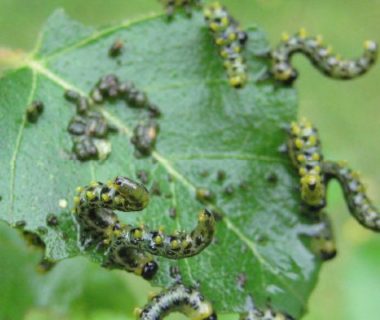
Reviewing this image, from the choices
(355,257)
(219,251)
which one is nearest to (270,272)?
(219,251)

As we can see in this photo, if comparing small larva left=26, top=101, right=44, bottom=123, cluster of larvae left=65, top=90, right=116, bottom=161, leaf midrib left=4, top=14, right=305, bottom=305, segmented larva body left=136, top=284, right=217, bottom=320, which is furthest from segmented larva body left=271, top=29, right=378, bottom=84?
segmented larva body left=136, top=284, right=217, bottom=320

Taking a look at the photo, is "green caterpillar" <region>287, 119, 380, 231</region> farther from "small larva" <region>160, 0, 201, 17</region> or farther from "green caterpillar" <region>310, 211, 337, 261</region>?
"small larva" <region>160, 0, 201, 17</region>

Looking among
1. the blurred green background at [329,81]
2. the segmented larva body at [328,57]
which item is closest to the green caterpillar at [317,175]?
the segmented larva body at [328,57]

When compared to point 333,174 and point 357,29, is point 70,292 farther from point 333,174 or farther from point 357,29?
point 357,29

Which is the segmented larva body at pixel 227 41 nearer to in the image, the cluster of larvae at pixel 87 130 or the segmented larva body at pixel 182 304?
the cluster of larvae at pixel 87 130

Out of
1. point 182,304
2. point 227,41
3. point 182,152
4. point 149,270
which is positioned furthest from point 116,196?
point 227,41

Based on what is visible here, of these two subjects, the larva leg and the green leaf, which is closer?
the larva leg
